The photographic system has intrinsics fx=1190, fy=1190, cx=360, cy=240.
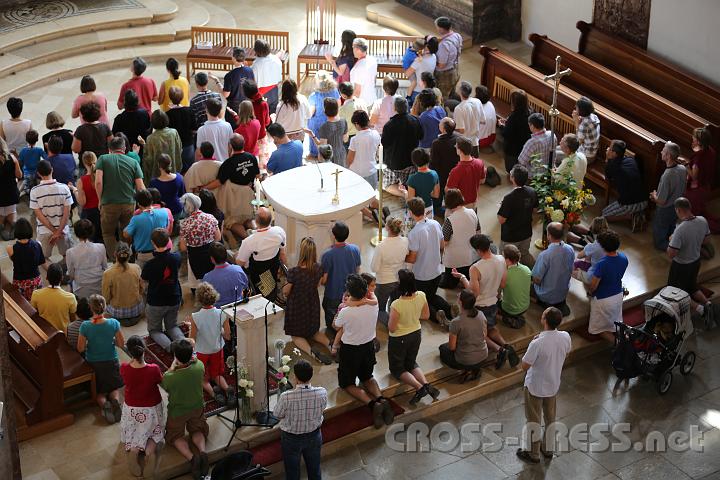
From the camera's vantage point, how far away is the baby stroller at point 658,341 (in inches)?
442

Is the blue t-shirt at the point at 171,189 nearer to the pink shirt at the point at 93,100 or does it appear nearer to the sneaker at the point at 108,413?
the pink shirt at the point at 93,100

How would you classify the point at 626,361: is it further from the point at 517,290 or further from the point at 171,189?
the point at 171,189

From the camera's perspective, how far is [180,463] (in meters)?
9.92

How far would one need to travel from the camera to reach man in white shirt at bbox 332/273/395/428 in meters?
10.3

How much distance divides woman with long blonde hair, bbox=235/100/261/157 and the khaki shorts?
412 centimetres

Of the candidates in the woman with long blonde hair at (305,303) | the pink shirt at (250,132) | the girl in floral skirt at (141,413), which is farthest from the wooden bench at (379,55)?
the girl in floral skirt at (141,413)

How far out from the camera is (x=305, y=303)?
11.1 metres

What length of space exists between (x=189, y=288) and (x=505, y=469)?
383 cm

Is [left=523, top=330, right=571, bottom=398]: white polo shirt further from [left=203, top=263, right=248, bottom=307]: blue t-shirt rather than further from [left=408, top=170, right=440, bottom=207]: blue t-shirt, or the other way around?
[left=408, top=170, right=440, bottom=207]: blue t-shirt

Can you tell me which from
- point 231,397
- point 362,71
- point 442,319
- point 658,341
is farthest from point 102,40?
point 658,341

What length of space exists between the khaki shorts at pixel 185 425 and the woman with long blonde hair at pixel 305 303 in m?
1.50

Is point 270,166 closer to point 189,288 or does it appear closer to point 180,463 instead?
point 189,288

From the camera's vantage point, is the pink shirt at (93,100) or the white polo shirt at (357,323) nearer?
the white polo shirt at (357,323)

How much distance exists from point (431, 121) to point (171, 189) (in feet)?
10.7
